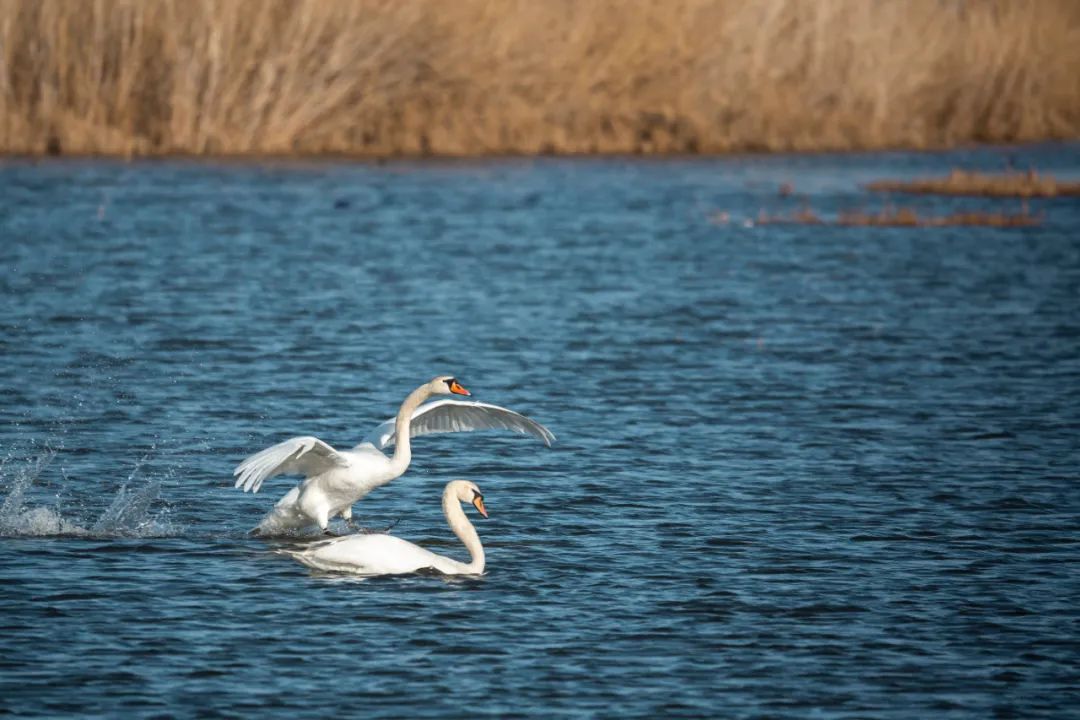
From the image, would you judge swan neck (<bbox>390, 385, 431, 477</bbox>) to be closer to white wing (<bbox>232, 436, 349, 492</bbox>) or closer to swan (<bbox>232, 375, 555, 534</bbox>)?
swan (<bbox>232, 375, 555, 534</bbox>)

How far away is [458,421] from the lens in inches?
464

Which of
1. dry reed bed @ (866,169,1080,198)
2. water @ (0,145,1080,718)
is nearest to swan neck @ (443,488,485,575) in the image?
water @ (0,145,1080,718)

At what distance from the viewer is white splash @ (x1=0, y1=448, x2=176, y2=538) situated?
433 inches

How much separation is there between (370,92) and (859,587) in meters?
24.2

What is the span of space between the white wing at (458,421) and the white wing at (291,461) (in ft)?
2.09

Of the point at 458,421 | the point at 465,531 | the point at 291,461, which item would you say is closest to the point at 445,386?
the point at 458,421

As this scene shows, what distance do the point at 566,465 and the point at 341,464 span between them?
291 cm

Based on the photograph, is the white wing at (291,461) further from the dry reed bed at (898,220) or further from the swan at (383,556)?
the dry reed bed at (898,220)

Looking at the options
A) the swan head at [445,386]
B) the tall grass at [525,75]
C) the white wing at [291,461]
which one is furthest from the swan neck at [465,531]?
the tall grass at [525,75]

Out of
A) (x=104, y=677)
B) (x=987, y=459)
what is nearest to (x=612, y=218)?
(x=987, y=459)

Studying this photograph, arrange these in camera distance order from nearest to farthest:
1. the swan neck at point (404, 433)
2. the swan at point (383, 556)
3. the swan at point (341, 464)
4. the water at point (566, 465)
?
the water at point (566, 465) < the swan at point (383, 556) < the swan at point (341, 464) < the swan neck at point (404, 433)

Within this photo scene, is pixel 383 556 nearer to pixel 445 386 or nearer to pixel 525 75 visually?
pixel 445 386

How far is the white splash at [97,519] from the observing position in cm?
1101

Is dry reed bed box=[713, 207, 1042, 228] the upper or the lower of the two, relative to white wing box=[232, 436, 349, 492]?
lower
